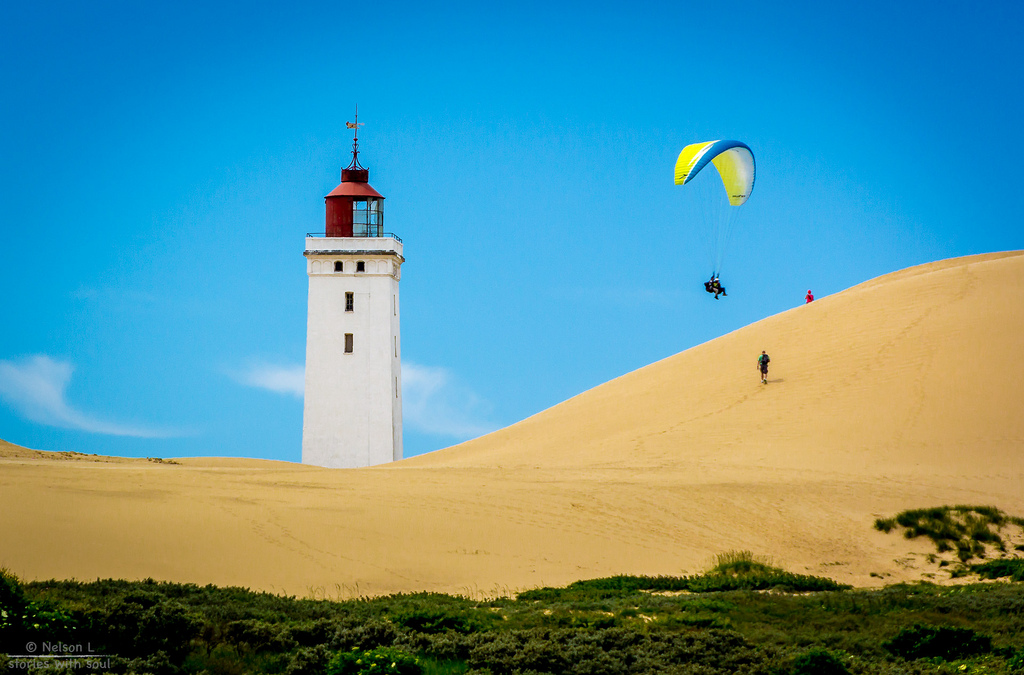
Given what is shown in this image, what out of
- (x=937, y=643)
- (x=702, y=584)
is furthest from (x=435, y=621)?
(x=937, y=643)

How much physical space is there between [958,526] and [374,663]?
14715 mm

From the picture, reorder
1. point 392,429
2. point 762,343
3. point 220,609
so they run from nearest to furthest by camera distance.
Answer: point 220,609, point 762,343, point 392,429

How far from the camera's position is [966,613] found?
1392 centimetres

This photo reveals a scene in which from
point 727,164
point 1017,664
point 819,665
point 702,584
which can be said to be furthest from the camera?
point 727,164

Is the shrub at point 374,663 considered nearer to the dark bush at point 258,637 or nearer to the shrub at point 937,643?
the dark bush at point 258,637

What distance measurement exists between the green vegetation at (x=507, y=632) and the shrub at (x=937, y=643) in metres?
0.01

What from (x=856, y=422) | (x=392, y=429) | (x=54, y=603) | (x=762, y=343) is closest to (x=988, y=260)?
(x=762, y=343)

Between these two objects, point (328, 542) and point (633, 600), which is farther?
point (328, 542)

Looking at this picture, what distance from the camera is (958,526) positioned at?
69.1 ft

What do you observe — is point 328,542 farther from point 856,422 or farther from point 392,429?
point 392,429

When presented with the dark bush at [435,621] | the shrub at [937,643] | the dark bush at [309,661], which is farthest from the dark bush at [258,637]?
the shrub at [937,643]

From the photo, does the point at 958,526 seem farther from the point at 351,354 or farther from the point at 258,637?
the point at 351,354

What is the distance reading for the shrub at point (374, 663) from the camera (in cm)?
1055

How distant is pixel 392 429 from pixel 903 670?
29.8m
